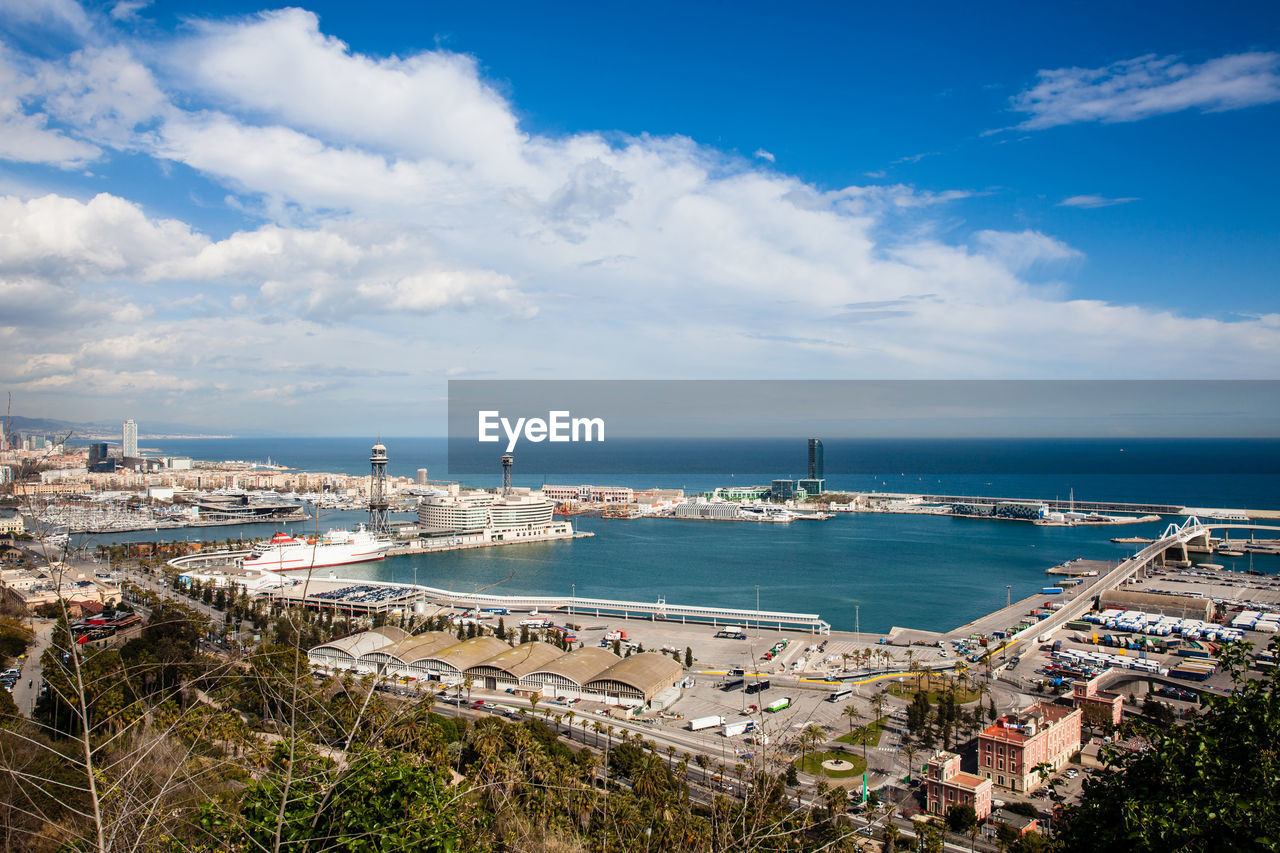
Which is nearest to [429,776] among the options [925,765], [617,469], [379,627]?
[925,765]

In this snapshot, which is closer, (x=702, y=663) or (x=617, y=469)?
(x=702, y=663)

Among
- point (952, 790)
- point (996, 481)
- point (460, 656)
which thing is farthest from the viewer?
point (996, 481)

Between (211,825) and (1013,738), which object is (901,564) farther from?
(211,825)

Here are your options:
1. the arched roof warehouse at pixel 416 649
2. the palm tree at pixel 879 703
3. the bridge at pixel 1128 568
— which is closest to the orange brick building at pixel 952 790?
the palm tree at pixel 879 703

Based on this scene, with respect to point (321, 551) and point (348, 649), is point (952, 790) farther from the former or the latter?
point (321, 551)

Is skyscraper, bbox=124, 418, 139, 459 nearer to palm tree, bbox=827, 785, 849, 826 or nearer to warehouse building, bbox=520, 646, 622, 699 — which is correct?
warehouse building, bbox=520, 646, 622, 699

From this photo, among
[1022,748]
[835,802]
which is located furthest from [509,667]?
[1022,748]

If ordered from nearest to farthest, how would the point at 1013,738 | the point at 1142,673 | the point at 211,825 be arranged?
the point at 211,825
the point at 1013,738
the point at 1142,673
